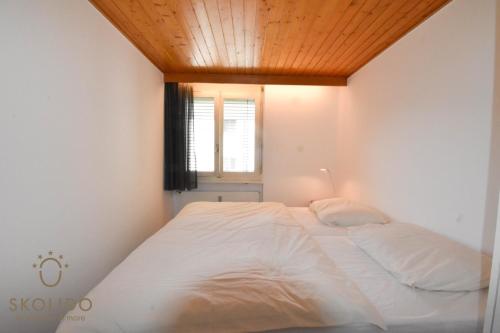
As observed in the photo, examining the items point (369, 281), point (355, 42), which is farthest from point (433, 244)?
point (355, 42)

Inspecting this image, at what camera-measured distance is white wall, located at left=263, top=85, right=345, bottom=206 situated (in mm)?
3182

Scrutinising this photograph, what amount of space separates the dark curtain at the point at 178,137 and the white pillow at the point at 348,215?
74.8 inches

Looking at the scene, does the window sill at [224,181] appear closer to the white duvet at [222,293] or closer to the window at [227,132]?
the window at [227,132]

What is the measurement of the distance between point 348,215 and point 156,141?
243cm

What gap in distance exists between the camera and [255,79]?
2.88 metres

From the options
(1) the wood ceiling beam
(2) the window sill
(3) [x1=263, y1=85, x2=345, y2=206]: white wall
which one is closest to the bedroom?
(1) the wood ceiling beam

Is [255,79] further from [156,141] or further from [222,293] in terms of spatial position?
[222,293]

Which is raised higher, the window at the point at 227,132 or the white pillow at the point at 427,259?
the window at the point at 227,132

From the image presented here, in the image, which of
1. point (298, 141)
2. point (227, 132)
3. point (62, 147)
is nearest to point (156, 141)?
point (227, 132)

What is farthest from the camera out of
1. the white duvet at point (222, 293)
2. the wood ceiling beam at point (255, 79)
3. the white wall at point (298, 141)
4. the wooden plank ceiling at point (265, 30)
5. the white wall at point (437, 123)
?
the white wall at point (298, 141)

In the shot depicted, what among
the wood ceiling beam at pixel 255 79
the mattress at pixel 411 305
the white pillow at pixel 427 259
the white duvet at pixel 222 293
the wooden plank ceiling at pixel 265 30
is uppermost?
the wooden plank ceiling at pixel 265 30

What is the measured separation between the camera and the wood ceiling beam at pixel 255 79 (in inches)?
113

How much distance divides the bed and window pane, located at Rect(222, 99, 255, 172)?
198 cm

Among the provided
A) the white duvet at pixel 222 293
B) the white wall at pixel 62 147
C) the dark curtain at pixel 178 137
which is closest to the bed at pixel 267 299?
the white duvet at pixel 222 293
